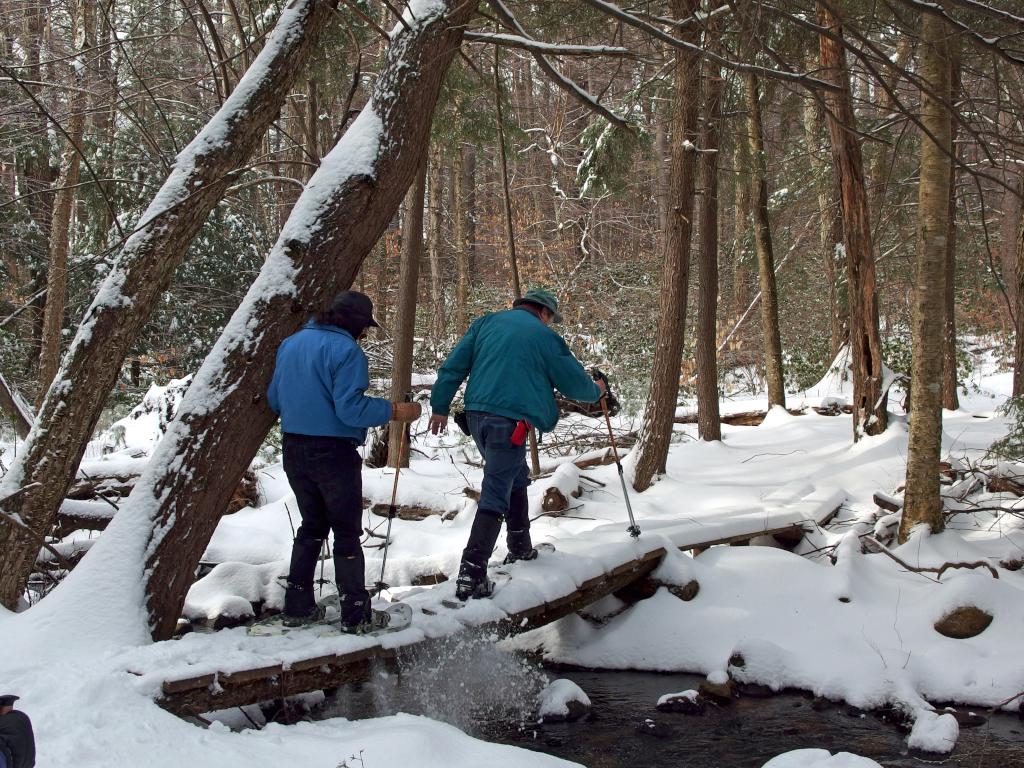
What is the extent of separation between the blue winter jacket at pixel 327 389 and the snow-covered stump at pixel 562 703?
6.59ft

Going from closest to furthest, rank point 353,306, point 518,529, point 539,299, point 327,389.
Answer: point 327,389 < point 353,306 < point 539,299 < point 518,529

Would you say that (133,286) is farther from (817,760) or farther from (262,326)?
(817,760)

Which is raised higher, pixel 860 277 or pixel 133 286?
pixel 860 277

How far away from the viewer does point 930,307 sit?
6520mm

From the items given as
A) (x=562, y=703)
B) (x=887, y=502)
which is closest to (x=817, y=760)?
(x=562, y=703)

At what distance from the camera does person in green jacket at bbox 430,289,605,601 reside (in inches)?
202

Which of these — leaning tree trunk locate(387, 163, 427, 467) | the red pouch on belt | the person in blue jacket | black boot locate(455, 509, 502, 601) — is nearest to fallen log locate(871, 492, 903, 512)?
the red pouch on belt

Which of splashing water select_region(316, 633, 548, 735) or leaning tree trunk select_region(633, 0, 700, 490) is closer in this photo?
splashing water select_region(316, 633, 548, 735)

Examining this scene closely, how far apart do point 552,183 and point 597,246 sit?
2034mm

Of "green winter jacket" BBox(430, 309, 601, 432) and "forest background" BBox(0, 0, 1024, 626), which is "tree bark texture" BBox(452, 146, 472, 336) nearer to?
"forest background" BBox(0, 0, 1024, 626)

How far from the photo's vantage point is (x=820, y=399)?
13078mm

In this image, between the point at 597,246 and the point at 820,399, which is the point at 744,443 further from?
the point at 597,246

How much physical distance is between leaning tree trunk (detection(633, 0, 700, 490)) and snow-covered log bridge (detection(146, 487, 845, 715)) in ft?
5.83

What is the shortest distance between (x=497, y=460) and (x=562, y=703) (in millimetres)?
1488
